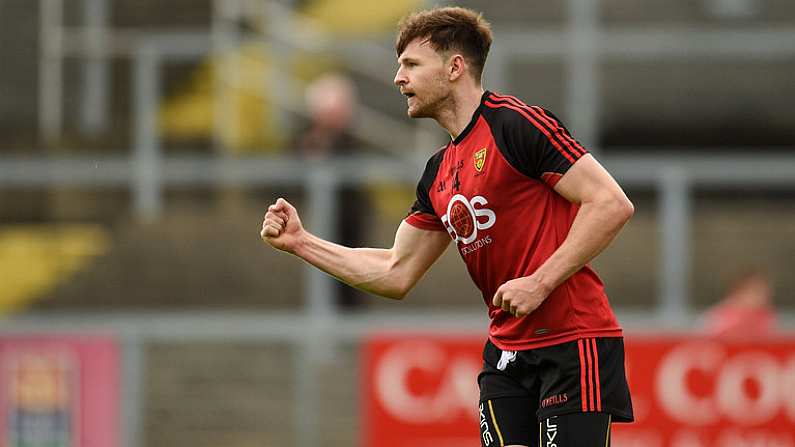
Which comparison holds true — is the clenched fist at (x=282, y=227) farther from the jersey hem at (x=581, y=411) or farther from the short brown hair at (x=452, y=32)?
the jersey hem at (x=581, y=411)

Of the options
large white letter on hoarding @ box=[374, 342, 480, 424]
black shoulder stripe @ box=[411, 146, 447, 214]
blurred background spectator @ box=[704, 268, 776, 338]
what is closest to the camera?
black shoulder stripe @ box=[411, 146, 447, 214]

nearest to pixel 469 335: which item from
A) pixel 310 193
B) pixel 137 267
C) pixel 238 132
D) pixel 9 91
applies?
pixel 310 193

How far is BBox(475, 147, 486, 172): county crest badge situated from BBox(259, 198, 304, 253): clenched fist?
78cm

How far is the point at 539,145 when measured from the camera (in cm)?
589

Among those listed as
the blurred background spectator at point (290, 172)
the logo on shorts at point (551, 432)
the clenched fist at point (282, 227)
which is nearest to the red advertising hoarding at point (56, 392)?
the blurred background spectator at point (290, 172)

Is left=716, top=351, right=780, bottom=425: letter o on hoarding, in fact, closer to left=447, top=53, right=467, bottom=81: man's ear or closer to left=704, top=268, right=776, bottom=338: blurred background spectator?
left=704, top=268, right=776, bottom=338: blurred background spectator

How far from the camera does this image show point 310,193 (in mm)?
11781

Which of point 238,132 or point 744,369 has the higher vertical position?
point 238,132

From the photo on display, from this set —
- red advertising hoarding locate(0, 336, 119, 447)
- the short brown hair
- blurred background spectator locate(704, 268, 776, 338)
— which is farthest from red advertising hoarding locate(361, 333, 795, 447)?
the short brown hair

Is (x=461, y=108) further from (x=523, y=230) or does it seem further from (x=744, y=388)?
(x=744, y=388)

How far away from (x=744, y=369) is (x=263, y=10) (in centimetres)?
608

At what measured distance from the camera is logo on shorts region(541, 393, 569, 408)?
235 inches

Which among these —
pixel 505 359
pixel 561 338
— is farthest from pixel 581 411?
pixel 505 359

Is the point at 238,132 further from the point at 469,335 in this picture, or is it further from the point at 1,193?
the point at 469,335
